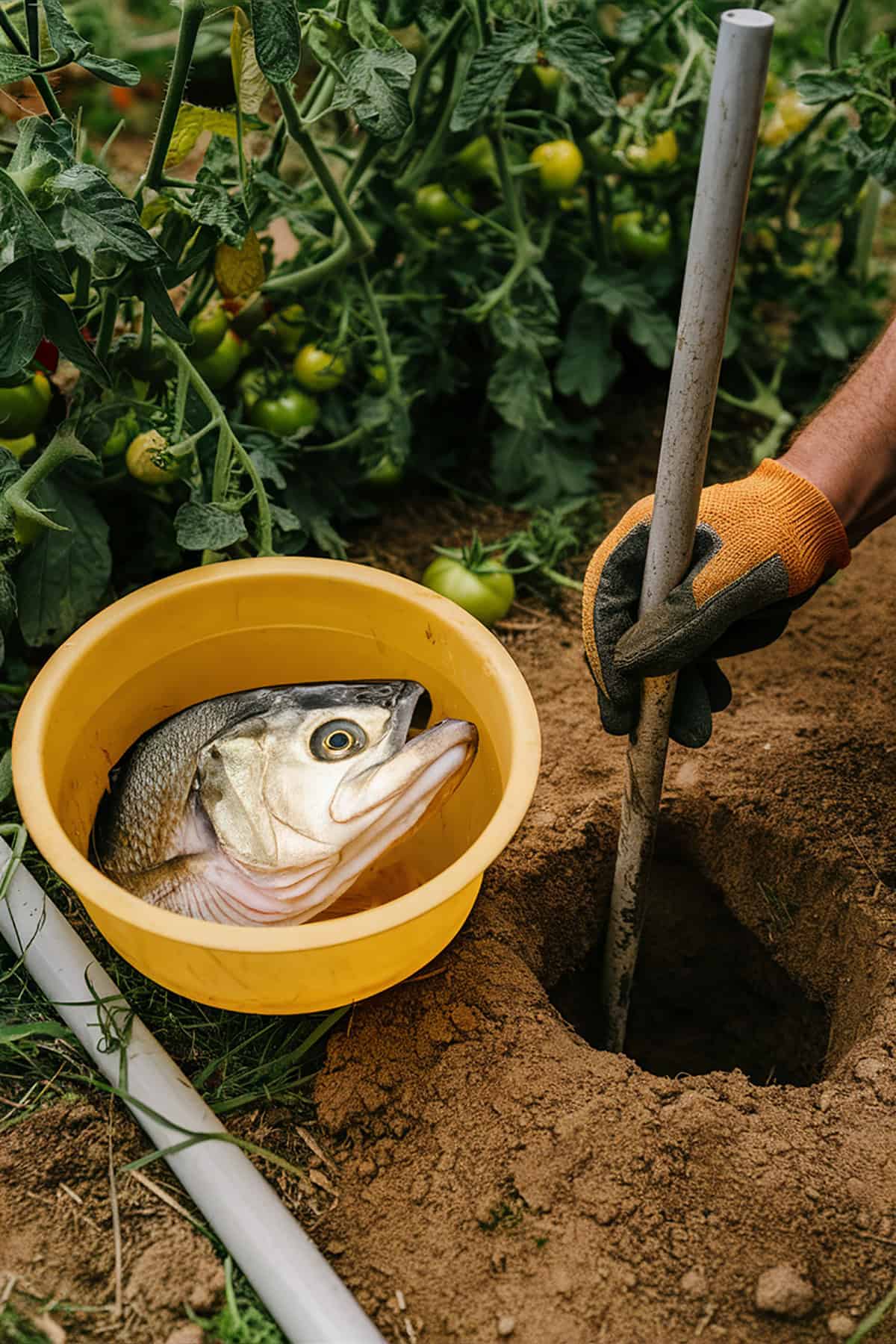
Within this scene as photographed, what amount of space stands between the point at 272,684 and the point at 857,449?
3.49 feet

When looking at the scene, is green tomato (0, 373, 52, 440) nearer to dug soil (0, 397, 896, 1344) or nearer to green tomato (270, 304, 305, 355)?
green tomato (270, 304, 305, 355)

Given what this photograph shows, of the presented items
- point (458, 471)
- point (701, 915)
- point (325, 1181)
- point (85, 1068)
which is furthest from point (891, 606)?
point (85, 1068)

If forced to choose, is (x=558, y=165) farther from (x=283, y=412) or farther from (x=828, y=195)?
(x=283, y=412)

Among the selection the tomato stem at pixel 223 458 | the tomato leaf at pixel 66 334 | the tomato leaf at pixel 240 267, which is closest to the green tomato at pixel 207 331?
the tomato leaf at pixel 240 267

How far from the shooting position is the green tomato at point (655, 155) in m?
2.74

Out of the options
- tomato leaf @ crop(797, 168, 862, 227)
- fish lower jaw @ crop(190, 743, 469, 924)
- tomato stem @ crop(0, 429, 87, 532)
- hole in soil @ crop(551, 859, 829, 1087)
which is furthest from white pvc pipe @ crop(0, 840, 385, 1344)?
tomato leaf @ crop(797, 168, 862, 227)

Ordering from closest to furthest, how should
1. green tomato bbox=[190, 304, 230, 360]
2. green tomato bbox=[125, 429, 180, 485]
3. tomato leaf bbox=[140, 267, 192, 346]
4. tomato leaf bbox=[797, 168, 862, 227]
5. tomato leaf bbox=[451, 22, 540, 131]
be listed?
tomato leaf bbox=[140, 267, 192, 346] → green tomato bbox=[125, 429, 180, 485] → tomato leaf bbox=[451, 22, 540, 131] → green tomato bbox=[190, 304, 230, 360] → tomato leaf bbox=[797, 168, 862, 227]

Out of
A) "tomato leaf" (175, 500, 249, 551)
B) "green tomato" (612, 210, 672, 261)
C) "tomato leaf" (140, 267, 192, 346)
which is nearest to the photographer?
"tomato leaf" (140, 267, 192, 346)

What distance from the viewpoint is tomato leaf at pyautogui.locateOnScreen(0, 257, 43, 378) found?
1.59 m

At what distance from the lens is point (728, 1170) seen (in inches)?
59.6

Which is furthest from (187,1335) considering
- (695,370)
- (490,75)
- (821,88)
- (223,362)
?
(821,88)

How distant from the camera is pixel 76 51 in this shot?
1557mm

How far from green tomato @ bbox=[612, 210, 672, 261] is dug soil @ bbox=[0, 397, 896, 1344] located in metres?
1.34

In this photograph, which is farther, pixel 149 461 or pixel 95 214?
pixel 149 461
